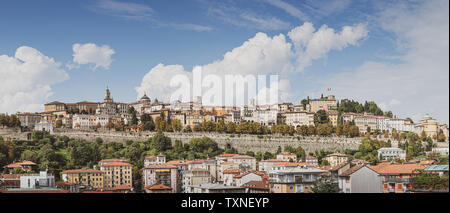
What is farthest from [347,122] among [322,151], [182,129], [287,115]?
[182,129]

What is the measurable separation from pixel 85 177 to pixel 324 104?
14.7 meters

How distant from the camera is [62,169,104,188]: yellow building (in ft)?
48.8

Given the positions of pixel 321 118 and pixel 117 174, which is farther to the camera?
pixel 321 118

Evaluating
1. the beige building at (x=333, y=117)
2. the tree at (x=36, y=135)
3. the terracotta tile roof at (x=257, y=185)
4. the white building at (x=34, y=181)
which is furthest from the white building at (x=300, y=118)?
the white building at (x=34, y=181)

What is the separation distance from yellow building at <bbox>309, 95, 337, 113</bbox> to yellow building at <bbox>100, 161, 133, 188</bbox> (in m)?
13.3

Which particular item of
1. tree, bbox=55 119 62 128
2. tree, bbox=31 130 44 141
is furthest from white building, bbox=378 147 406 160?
tree, bbox=55 119 62 128

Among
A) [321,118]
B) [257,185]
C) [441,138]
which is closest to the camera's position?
[257,185]

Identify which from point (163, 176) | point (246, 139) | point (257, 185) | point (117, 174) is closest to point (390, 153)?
point (246, 139)

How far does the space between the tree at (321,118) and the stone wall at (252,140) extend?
8.24 feet

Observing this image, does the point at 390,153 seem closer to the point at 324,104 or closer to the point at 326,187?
the point at 324,104

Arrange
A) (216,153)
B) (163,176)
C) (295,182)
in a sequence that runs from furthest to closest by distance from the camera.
A: 1. (216,153)
2. (163,176)
3. (295,182)

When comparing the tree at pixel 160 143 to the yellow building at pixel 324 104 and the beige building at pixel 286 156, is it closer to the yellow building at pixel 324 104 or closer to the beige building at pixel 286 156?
the beige building at pixel 286 156

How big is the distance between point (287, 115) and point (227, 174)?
1191 centimetres

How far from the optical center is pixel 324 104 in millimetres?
26609
